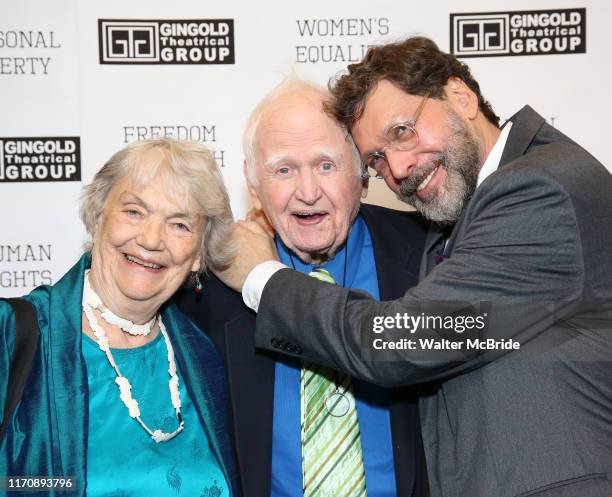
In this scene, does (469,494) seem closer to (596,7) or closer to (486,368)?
(486,368)

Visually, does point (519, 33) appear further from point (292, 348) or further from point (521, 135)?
point (292, 348)

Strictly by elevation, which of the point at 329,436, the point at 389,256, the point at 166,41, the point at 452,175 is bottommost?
the point at 329,436

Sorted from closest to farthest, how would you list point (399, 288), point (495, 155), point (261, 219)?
point (495, 155), point (399, 288), point (261, 219)

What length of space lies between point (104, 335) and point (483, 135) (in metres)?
1.22

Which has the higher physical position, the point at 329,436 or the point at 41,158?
the point at 41,158

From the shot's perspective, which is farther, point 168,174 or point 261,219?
point 261,219

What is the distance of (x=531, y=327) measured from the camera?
1619 millimetres

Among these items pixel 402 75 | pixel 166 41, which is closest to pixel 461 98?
pixel 402 75

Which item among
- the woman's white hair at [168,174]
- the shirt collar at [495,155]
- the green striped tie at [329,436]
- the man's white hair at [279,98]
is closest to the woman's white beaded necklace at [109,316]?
the woman's white hair at [168,174]

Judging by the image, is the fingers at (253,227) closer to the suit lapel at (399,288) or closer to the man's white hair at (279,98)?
the man's white hair at (279,98)

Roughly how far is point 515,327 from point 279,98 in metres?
1.13

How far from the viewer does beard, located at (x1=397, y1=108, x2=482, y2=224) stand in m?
→ 1.94

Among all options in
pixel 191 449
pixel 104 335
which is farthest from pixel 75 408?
pixel 191 449

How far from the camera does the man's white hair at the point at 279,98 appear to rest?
7.55 feet
